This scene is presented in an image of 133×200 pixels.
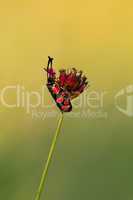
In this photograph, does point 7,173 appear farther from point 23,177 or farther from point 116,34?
point 116,34

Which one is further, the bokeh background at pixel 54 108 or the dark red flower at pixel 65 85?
the bokeh background at pixel 54 108

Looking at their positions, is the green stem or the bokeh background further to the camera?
the bokeh background

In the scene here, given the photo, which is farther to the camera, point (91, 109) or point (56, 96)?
point (91, 109)

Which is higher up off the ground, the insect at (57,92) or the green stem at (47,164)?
the insect at (57,92)

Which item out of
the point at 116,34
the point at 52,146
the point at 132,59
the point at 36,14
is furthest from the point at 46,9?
the point at 52,146

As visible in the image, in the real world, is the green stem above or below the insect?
below
